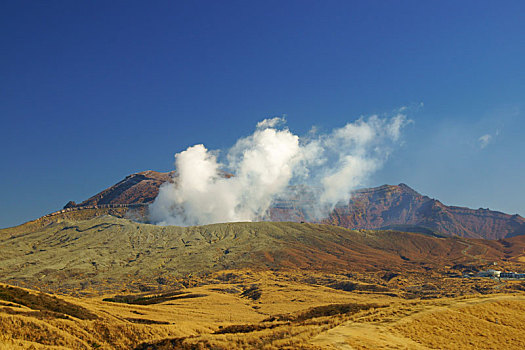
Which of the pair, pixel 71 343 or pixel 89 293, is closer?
pixel 71 343

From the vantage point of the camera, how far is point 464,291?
10200 cm

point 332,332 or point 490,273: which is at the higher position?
point 490,273

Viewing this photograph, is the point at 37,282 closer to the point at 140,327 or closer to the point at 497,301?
the point at 140,327

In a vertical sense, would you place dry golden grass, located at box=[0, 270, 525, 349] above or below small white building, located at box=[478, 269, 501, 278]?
below

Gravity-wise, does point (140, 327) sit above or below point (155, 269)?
below

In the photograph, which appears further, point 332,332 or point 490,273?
point 490,273

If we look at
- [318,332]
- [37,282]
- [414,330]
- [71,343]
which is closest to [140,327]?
[71,343]

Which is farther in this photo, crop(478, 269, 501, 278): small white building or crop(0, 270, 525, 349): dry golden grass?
crop(478, 269, 501, 278): small white building

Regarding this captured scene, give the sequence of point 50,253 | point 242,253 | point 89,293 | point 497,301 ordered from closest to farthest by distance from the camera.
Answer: point 497,301, point 89,293, point 50,253, point 242,253

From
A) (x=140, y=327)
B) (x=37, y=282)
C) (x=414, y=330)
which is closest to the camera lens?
(x=414, y=330)

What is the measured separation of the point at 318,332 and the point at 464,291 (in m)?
94.5

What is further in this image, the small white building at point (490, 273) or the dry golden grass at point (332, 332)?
the small white building at point (490, 273)

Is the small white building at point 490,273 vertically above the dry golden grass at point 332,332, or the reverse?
the small white building at point 490,273

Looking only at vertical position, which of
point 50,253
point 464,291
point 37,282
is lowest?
point 464,291
